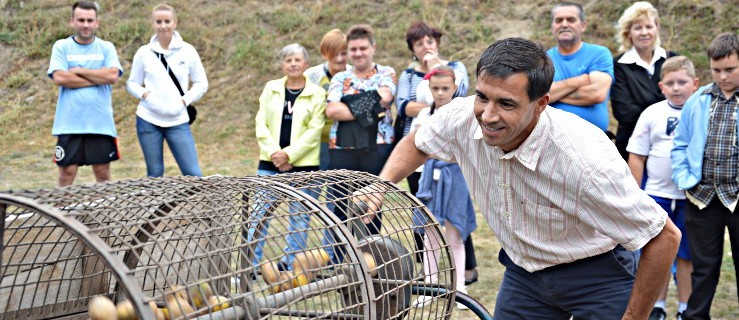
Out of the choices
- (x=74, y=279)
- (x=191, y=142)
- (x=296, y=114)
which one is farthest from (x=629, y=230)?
(x=191, y=142)

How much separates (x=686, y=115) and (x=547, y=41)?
904 centimetres

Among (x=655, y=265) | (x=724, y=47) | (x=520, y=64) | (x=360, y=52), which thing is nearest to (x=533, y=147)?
(x=520, y=64)

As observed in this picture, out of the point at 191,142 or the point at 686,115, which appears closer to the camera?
the point at 686,115

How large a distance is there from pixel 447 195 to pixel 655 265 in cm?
270

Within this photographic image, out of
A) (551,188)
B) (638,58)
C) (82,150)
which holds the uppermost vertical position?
(638,58)

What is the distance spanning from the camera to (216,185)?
2.92 metres

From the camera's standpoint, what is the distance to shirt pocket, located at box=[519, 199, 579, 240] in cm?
304

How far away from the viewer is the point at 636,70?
5852 millimetres

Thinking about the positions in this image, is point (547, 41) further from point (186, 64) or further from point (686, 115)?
point (686, 115)

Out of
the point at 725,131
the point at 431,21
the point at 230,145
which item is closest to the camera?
the point at 725,131

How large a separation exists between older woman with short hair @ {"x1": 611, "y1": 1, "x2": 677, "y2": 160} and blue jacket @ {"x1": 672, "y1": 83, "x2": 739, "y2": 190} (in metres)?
0.80

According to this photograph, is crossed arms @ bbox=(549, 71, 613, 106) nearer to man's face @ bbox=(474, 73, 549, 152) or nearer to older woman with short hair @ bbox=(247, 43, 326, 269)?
older woman with short hair @ bbox=(247, 43, 326, 269)

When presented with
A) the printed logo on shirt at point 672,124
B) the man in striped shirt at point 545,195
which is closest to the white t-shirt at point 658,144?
the printed logo on shirt at point 672,124

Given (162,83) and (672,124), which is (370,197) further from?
(162,83)
